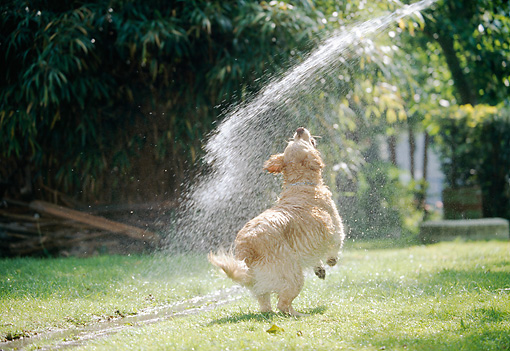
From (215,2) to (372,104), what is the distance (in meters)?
3.24

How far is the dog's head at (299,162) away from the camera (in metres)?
4.55

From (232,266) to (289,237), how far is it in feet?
1.94

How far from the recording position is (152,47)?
856cm

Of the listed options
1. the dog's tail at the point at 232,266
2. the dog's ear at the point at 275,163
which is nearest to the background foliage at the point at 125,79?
the dog's ear at the point at 275,163

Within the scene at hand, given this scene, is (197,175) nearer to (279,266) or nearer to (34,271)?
(34,271)

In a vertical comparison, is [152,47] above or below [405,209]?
above

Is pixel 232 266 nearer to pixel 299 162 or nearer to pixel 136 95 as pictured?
pixel 299 162

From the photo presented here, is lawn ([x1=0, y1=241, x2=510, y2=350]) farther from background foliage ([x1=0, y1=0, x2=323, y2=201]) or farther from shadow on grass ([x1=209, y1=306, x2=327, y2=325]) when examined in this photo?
background foliage ([x1=0, y1=0, x2=323, y2=201])

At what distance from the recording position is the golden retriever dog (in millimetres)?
3936

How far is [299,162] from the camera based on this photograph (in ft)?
15.0

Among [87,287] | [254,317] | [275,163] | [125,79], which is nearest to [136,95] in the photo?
[125,79]

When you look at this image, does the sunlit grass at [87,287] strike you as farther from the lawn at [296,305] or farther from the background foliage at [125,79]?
the background foliage at [125,79]

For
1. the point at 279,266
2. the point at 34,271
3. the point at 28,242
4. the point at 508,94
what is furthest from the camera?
the point at 508,94

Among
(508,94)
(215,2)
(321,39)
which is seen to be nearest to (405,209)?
(508,94)
